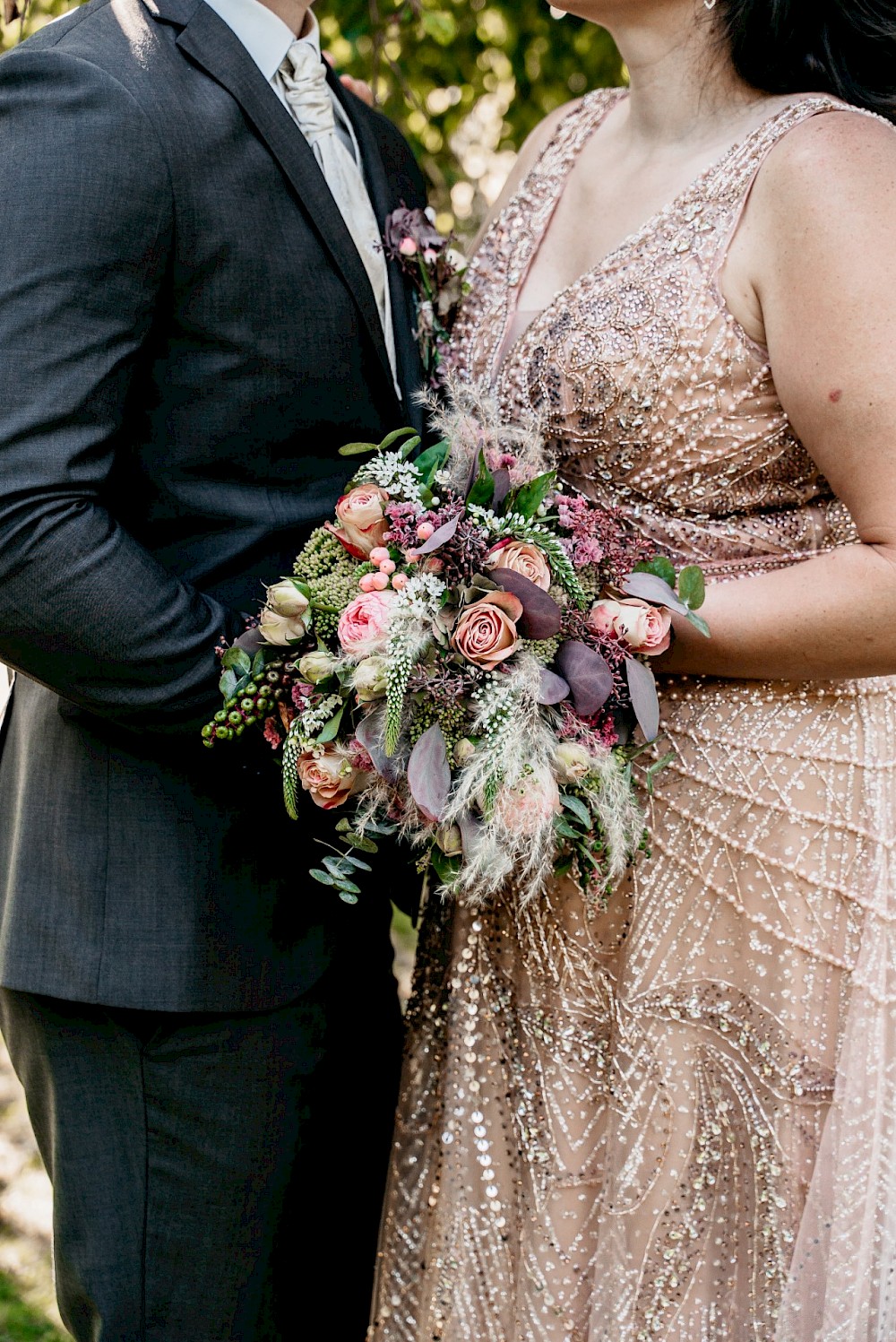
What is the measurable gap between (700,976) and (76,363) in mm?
1318

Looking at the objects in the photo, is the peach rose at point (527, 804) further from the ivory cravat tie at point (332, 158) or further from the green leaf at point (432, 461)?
the ivory cravat tie at point (332, 158)

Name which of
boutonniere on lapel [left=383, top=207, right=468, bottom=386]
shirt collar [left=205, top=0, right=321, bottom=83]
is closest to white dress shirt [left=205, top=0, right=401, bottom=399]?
shirt collar [left=205, top=0, right=321, bottom=83]

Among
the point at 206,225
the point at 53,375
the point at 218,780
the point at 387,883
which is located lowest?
the point at 387,883

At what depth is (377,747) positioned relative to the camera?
1557 mm

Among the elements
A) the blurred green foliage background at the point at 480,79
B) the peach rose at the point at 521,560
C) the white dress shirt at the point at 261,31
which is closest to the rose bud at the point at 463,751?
the peach rose at the point at 521,560

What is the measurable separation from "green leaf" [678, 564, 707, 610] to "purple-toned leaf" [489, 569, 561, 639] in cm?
28

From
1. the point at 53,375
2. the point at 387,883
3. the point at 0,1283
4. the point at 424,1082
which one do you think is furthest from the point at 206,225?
the point at 0,1283

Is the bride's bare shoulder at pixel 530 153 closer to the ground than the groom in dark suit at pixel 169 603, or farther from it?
farther from it

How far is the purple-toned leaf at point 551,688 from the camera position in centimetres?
155

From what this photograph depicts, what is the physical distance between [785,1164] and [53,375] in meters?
1.59

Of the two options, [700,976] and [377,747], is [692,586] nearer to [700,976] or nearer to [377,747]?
[377,747]

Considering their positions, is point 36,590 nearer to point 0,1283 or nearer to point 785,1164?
point 785,1164

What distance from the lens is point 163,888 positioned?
1.86 metres

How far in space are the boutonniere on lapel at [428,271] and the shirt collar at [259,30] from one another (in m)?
0.32
